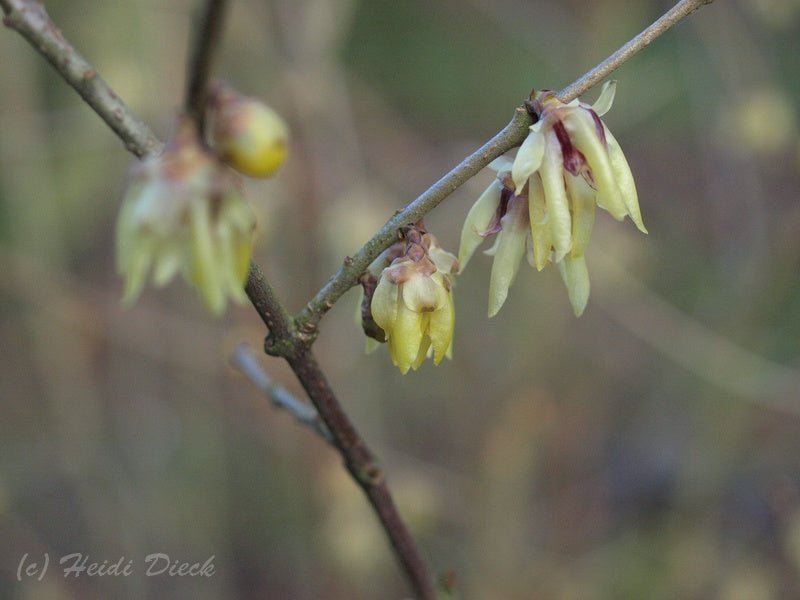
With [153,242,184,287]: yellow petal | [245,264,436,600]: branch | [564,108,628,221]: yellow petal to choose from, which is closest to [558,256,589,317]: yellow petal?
[564,108,628,221]: yellow petal

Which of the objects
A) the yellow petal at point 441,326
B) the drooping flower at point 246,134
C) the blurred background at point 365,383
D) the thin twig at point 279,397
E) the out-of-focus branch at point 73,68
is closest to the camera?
the drooping flower at point 246,134

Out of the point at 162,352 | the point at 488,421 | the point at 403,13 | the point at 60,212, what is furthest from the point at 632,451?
the point at 403,13

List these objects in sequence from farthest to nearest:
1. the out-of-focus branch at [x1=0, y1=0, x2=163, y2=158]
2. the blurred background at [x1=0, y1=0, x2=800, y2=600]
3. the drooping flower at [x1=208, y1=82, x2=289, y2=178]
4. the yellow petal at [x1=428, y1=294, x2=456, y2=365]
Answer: the blurred background at [x1=0, y1=0, x2=800, y2=600]
the yellow petal at [x1=428, y1=294, x2=456, y2=365]
the out-of-focus branch at [x1=0, y1=0, x2=163, y2=158]
the drooping flower at [x1=208, y1=82, x2=289, y2=178]

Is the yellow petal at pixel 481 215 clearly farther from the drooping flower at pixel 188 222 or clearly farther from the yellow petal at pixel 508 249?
the drooping flower at pixel 188 222

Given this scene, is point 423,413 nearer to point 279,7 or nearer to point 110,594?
point 110,594

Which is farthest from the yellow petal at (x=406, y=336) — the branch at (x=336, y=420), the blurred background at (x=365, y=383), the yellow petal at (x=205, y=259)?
the blurred background at (x=365, y=383)

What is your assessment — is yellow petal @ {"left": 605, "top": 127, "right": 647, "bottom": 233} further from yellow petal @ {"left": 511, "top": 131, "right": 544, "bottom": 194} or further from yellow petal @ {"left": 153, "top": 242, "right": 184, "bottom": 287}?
yellow petal @ {"left": 153, "top": 242, "right": 184, "bottom": 287}

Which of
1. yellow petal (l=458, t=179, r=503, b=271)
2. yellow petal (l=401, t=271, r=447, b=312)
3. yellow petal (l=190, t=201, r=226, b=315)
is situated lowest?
yellow petal (l=190, t=201, r=226, b=315)
